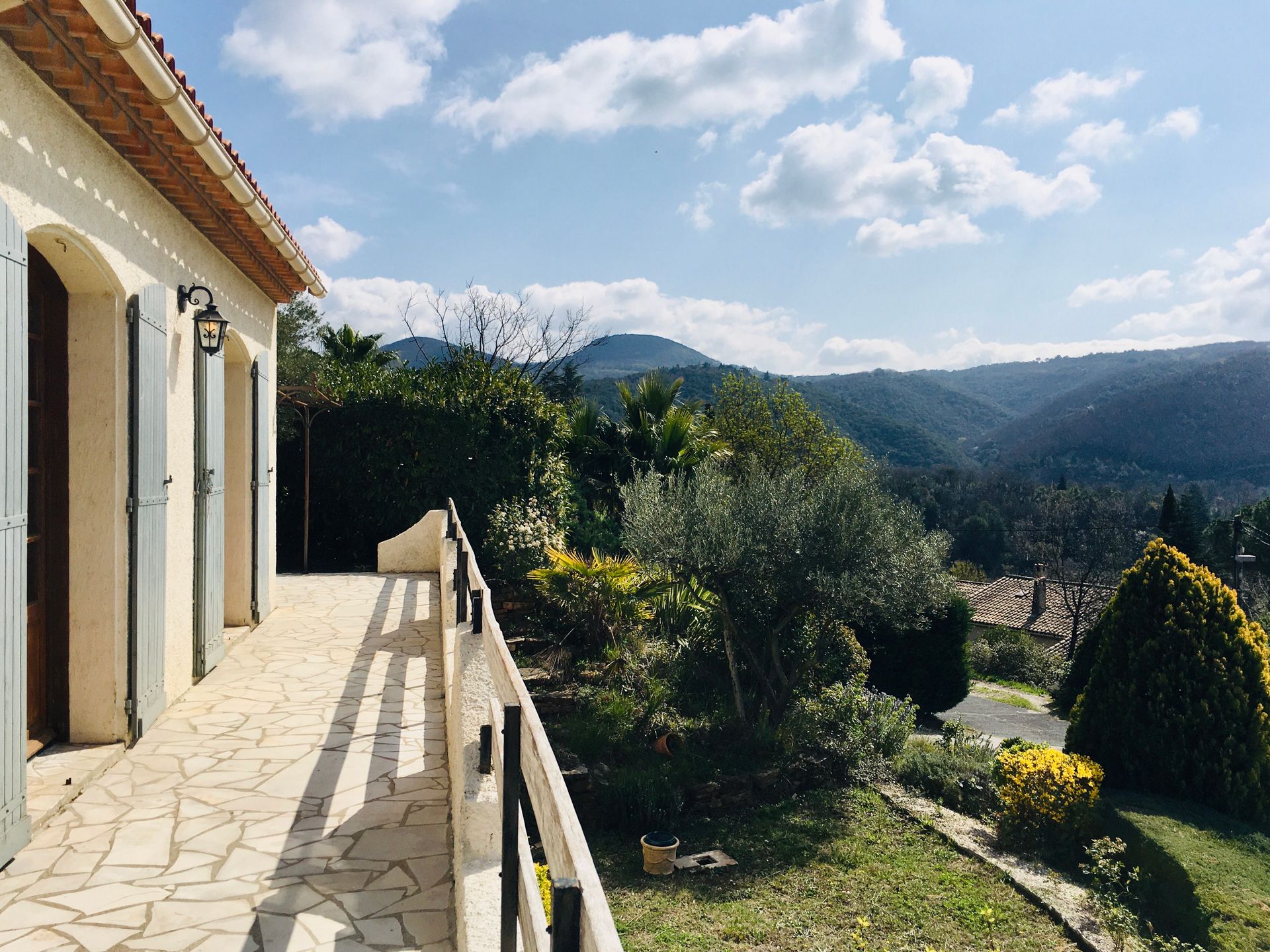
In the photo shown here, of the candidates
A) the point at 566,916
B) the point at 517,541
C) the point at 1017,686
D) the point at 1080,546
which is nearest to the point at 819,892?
the point at 517,541

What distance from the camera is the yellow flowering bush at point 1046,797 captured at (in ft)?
25.2

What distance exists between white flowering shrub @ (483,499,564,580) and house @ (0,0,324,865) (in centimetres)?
514

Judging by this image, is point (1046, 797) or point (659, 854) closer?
point (659, 854)

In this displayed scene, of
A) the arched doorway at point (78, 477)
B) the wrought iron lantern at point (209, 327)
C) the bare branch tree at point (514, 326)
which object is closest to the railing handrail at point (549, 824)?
the arched doorway at point (78, 477)

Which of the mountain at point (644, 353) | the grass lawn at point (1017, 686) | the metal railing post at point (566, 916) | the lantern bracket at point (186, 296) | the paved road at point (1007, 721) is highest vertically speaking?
the mountain at point (644, 353)

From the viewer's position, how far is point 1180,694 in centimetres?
802

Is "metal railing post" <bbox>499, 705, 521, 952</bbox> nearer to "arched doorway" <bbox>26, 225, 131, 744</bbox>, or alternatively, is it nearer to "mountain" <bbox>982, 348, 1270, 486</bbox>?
"arched doorway" <bbox>26, 225, 131, 744</bbox>

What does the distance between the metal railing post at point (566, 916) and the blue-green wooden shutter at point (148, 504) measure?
4.14 meters

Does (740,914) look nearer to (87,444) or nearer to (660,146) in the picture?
(87,444)

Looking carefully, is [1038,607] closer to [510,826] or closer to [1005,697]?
[1005,697]

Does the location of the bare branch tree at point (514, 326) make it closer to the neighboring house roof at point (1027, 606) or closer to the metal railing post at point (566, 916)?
the neighboring house roof at point (1027, 606)

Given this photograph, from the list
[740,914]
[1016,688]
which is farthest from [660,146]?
[1016,688]

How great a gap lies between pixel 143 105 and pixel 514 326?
64.4 ft

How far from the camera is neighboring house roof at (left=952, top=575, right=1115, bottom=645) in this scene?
3350cm
